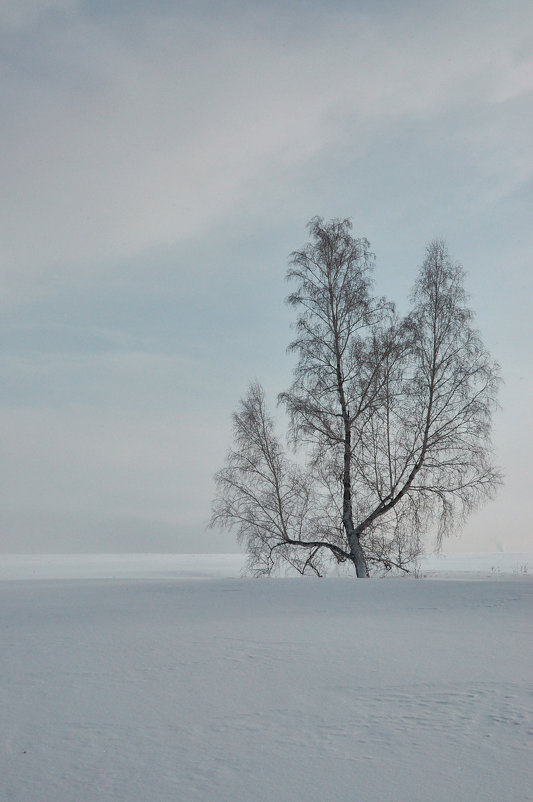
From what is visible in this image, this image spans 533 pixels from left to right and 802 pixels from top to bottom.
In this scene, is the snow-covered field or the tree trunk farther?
the tree trunk

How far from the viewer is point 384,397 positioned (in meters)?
16.5

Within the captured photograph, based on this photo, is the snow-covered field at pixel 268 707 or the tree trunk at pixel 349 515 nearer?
the snow-covered field at pixel 268 707

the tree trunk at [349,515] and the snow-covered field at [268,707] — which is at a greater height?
the tree trunk at [349,515]

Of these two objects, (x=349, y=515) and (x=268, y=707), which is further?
(x=349, y=515)

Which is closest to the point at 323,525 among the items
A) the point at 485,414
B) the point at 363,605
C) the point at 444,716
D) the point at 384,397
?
the point at 384,397

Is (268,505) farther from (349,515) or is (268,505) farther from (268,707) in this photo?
(268,707)

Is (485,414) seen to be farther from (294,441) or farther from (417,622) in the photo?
(417,622)

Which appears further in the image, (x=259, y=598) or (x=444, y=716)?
(x=259, y=598)

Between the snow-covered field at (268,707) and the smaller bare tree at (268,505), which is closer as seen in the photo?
the snow-covered field at (268,707)

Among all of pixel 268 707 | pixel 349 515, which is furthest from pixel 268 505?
pixel 268 707

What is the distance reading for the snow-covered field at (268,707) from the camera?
2959 millimetres

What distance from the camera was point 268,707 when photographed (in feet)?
13.0

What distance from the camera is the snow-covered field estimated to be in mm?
2959

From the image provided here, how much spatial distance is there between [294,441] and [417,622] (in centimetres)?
984
